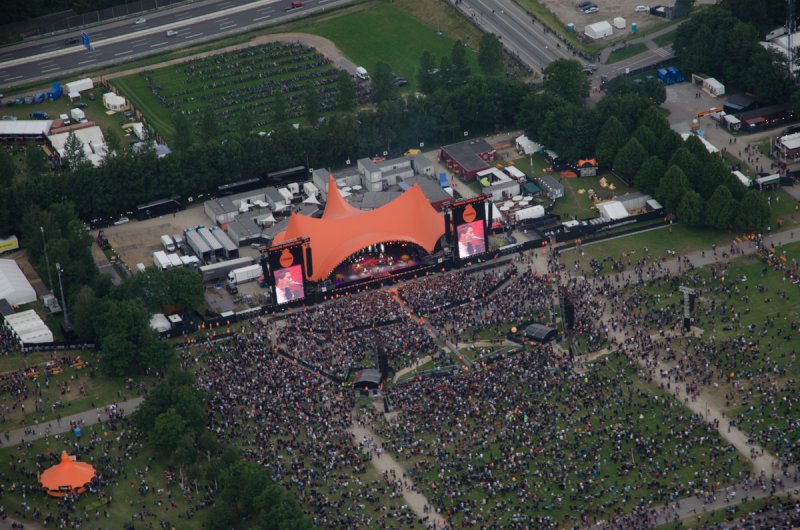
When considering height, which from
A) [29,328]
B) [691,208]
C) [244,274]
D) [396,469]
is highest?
[29,328]

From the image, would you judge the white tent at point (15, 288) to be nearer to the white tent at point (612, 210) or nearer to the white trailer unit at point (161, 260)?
the white trailer unit at point (161, 260)

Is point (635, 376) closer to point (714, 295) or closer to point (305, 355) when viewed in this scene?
point (714, 295)

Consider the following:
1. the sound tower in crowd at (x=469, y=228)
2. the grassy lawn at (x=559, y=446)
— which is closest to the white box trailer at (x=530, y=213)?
the sound tower in crowd at (x=469, y=228)

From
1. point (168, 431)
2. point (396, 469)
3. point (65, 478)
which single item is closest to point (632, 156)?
point (396, 469)

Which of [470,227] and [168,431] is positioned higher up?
[168,431]

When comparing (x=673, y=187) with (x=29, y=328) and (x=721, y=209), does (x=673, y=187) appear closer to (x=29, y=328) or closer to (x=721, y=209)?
(x=721, y=209)

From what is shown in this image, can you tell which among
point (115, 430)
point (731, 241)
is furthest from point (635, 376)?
point (115, 430)
